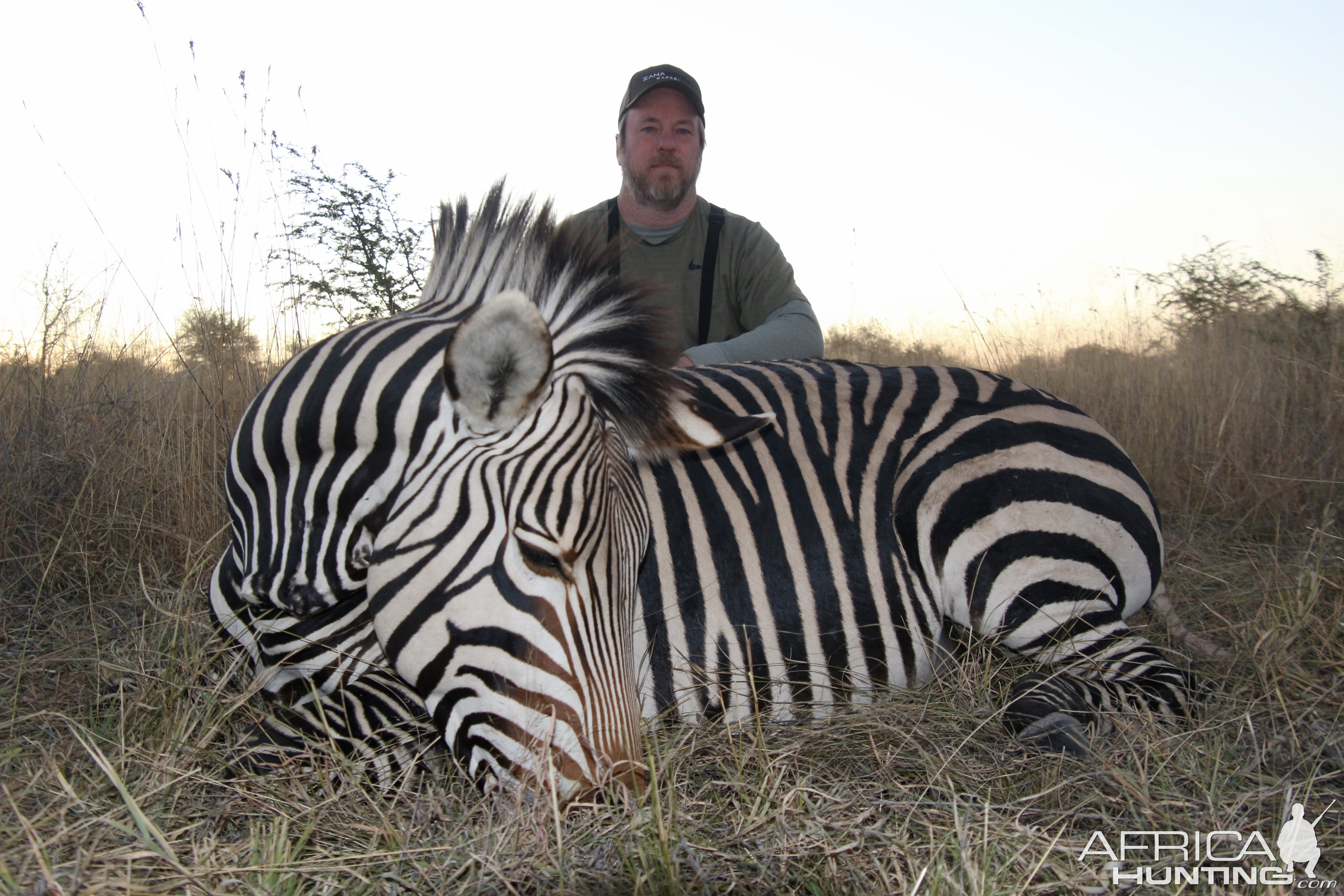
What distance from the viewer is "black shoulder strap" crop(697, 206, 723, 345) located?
4.75 m

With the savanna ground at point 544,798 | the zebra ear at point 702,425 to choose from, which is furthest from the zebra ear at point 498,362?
the savanna ground at point 544,798

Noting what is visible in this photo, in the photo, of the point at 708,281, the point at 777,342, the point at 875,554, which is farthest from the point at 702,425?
the point at 708,281

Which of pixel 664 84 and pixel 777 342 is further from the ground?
pixel 664 84

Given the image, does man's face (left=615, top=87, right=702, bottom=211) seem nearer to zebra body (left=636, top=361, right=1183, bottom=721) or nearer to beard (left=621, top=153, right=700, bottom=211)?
beard (left=621, top=153, right=700, bottom=211)

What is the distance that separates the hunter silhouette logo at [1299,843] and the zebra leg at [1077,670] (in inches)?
16.4

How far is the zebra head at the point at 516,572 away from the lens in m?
1.40

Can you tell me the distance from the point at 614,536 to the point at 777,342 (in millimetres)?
2681

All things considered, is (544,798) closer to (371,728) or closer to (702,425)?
(371,728)

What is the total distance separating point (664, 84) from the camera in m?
4.90

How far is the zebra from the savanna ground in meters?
0.12

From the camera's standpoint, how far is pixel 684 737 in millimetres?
2000

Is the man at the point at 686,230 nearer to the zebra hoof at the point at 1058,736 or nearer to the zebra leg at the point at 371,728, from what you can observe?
the zebra hoof at the point at 1058,736

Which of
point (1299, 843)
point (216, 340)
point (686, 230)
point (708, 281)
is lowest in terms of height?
point (1299, 843)
